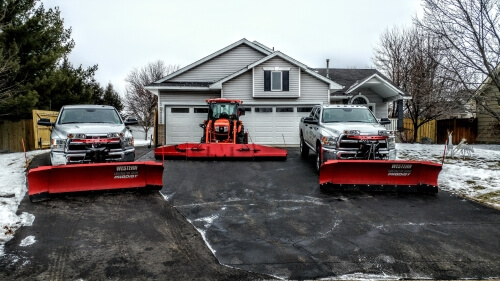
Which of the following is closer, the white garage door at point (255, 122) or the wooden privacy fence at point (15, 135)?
the wooden privacy fence at point (15, 135)

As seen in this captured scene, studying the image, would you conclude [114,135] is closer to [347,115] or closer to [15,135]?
[347,115]

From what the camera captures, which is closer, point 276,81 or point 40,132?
point 40,132

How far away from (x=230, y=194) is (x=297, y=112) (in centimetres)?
1297

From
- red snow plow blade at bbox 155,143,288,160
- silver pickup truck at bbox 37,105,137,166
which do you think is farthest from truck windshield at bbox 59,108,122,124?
red snow plow blade at bbox 155,143,288,160

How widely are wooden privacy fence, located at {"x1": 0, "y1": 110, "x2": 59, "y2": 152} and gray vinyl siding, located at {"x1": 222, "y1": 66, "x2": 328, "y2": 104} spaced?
9262mm

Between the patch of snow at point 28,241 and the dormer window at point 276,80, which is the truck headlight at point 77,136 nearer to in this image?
the patch of snow at point 28,241

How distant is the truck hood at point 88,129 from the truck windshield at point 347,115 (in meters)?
5.95

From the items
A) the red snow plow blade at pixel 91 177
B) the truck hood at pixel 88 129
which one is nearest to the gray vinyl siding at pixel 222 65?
the truck hood at pixel 88 129

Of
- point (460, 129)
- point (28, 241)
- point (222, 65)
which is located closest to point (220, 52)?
point (222, 65)

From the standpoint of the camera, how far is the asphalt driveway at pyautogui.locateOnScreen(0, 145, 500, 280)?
4.59 metres

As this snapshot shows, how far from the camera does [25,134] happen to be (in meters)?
20.6

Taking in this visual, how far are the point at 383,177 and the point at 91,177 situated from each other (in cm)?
658

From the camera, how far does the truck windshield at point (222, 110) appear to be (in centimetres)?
1580

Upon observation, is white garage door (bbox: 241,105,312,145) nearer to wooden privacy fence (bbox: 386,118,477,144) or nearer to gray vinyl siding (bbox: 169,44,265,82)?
gray vinyl siding (bbox: 169,44,265,82)
